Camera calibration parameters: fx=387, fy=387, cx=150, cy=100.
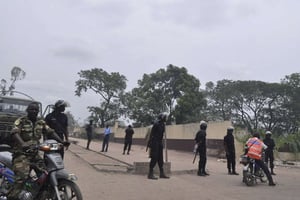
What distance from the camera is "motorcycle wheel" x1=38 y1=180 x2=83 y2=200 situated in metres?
5.43

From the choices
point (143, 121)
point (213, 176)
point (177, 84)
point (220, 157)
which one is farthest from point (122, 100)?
point (213, 176)

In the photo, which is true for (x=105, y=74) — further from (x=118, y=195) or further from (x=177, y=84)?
(x=118, y=195)

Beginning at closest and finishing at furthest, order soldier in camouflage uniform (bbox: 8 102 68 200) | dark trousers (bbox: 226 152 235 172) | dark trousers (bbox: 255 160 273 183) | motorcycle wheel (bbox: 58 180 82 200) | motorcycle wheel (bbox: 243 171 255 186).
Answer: motorcycle wheel (bbox: 58 180 82 200)
soldier in camouflage uniform (bbox: 8 102 68 200)
motorcycle wheel (bbox: 243 171 255 186)
dark trousers (bbox: 255 160 273 183)
dark trousers (bbox: 226 152 235 172)

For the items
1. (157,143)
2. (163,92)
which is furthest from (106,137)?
(163,92)

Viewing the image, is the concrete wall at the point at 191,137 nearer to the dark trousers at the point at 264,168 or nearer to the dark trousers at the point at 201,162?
the dark trousers at the point at 201,162

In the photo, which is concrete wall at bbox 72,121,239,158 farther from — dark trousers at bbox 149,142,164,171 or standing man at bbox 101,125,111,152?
dark trousers at bbox 149,142,164,171

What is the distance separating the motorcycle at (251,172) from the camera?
10.4 m

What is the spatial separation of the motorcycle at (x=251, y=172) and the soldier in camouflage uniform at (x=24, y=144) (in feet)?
19.9

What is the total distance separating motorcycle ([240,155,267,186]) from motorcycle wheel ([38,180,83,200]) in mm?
6162

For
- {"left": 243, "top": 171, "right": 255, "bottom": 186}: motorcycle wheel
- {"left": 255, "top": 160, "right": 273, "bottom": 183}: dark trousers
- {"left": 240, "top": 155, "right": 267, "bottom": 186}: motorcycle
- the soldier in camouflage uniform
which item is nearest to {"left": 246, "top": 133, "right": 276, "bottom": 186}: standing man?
{"left": 255, "top": 160, "right": 273, "bottom": 183}: dark trousers

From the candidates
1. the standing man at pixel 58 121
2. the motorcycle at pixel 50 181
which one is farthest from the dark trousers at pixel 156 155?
the motorcycle at pixel 50 181

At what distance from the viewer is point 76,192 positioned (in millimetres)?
5418

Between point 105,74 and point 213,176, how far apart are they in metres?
47.0

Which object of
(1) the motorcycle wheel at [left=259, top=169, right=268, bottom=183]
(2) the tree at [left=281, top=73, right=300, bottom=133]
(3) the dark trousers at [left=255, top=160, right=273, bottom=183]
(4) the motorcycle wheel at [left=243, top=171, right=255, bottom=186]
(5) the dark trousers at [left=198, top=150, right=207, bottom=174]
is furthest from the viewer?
(2) the tree at [left=281, top=73, right=300, bottom=133]
